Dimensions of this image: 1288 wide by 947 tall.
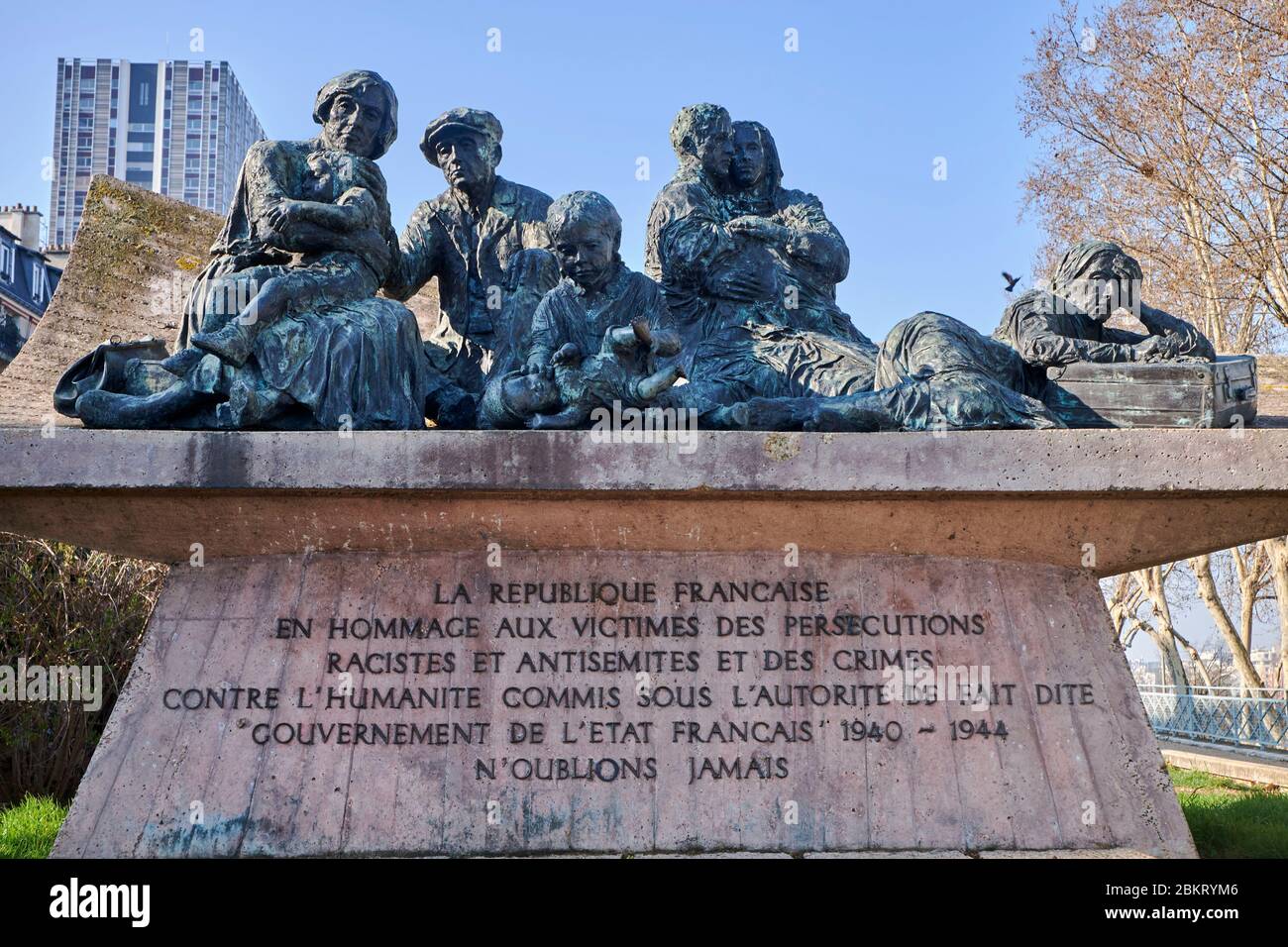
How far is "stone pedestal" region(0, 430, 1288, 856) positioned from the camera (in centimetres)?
504

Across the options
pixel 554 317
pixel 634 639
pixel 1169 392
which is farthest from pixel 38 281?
pixel 1169 392

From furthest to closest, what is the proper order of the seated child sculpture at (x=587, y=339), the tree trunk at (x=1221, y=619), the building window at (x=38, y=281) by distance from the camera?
the building window at (x=38, y=281), the tree trunk at (x=1221, y=619), the seated child sculpture at (x=587, y=339)

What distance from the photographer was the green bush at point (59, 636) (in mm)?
9805

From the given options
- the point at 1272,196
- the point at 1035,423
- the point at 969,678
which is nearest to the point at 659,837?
the point at 969,678

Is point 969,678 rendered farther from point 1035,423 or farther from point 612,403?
point 612,403

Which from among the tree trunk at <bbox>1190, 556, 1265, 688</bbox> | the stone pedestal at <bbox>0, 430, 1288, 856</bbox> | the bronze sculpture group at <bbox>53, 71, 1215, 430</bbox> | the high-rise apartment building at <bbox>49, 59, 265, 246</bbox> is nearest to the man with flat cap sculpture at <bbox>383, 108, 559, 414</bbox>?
the bronze sculpture group at <bbox>53, 71, 1215, 430</bbox>

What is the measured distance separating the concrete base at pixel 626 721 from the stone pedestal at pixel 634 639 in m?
0.01

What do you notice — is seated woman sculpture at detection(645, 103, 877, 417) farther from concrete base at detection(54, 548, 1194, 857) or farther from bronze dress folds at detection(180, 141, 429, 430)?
bronze dress folds at detection(180, 141, 429, 430)

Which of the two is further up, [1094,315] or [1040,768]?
[1094,315]

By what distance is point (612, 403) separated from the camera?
5.71 meters

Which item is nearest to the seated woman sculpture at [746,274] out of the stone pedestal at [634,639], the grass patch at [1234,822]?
the stone pedestal at [634,639]

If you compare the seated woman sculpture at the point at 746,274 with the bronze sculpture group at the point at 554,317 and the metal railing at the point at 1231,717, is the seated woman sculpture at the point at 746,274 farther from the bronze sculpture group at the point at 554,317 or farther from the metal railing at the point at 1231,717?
the metal railing at the point at 1231,717

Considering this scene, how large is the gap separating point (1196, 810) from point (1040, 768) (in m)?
3.61

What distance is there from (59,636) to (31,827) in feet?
10.2
